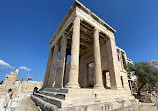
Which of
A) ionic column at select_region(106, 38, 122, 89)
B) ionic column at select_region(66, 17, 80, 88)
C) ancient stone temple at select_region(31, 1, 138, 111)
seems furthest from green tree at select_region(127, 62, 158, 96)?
ionic column at select_region(66, 17, 80, 88)

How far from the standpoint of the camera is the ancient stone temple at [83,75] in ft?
13.0

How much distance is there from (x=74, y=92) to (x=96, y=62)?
12.0 feet

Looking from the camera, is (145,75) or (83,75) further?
(83,75)

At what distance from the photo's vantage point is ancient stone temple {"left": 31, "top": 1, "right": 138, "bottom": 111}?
156 inches

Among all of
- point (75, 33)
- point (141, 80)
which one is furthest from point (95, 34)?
point (141, 80)

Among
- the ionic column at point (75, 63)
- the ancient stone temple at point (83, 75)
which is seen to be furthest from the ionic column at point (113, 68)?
the ionic column at point (75, 63)

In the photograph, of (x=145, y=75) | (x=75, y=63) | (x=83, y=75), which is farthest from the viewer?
(x=83, y=75)

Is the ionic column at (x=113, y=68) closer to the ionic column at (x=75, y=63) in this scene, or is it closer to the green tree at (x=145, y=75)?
the ionic column at (x=75, y=63)

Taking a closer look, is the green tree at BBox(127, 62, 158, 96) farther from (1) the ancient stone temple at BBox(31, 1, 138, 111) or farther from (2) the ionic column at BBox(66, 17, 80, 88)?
(2) the ionic column at BBox(66, 17, 80, 88)

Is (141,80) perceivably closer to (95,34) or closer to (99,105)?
(95,34)

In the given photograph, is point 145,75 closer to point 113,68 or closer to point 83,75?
point 113,68

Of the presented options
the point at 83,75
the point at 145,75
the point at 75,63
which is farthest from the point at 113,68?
the point at 145,75

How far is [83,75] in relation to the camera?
526 inches

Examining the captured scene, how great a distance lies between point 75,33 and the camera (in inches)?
262
